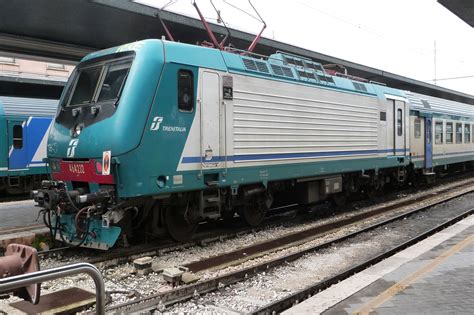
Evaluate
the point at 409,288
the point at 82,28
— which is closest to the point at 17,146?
the point at 82,28

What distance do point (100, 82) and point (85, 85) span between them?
1.64ft

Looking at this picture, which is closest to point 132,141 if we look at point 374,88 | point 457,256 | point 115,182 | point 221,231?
point 115,182

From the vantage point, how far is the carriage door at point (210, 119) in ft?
25.6

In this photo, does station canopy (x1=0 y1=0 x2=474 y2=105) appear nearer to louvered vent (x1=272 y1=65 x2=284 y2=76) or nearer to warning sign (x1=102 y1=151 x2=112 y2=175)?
louvered vent (x1=272 y1=65 x2=284 y2=76)

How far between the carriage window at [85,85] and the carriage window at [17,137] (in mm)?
9167

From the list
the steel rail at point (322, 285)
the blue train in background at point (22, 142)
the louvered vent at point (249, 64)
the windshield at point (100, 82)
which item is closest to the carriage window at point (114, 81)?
the windshield at point (100, 82)

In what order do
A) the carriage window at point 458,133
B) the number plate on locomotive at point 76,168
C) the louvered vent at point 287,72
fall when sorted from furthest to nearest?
the carriage window at point 458,133 < the louvered vent at point 287,72 < the number plate on locomotive at point 76,168

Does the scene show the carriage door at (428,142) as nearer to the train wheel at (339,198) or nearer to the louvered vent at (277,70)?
the train wheel at (339,198)

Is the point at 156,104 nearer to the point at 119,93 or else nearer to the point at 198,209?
the point at 119,93

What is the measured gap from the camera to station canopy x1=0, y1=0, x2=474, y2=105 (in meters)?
10.7

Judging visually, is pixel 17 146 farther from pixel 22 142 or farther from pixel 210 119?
pixel 210 119

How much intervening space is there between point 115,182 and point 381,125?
9.02 meters

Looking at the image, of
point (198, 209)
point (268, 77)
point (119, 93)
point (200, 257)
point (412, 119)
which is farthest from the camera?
point (412, 119)

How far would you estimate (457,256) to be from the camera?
21.6 feet
